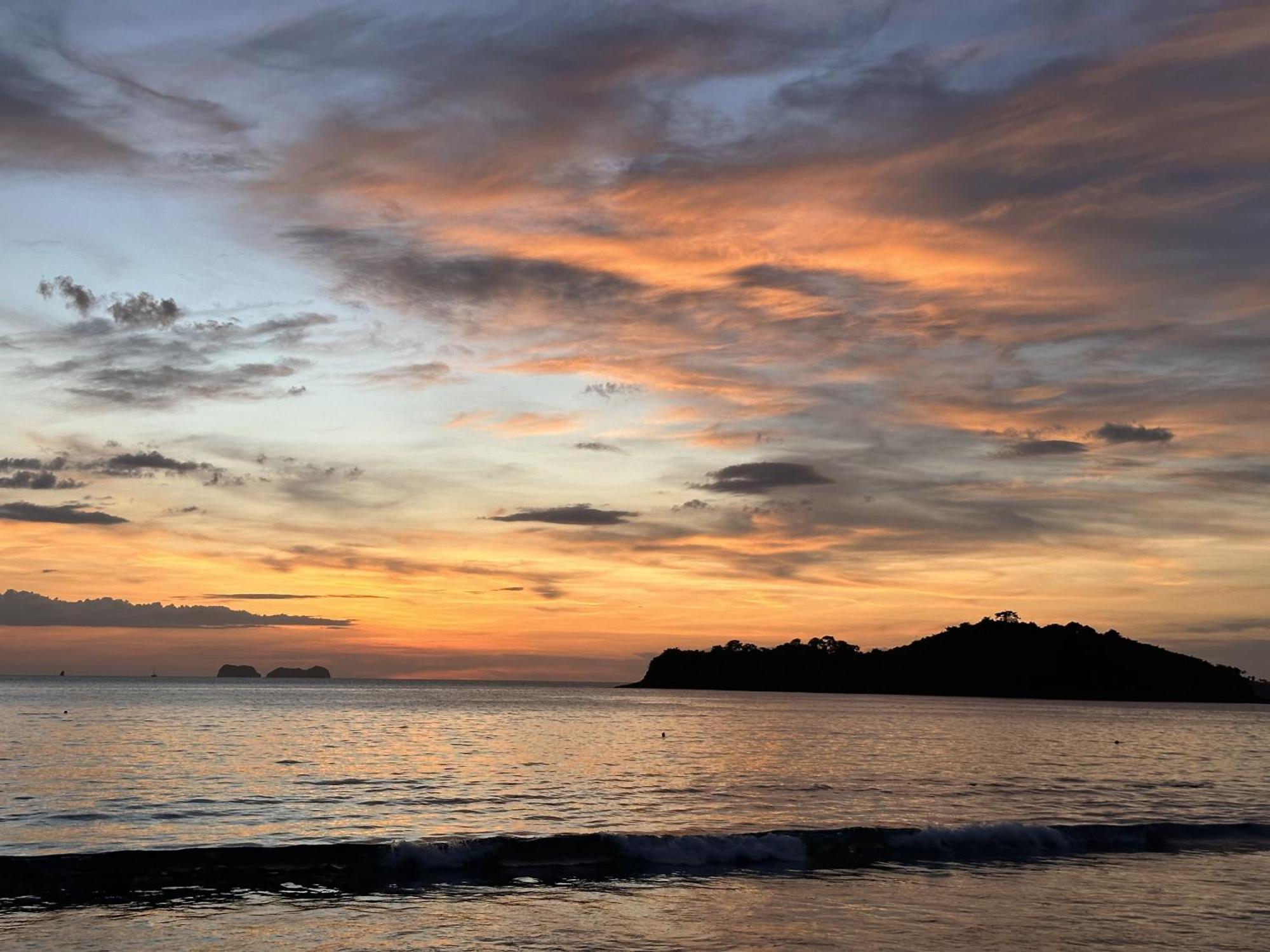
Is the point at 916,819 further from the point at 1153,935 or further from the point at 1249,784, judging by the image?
the point at 1249,784

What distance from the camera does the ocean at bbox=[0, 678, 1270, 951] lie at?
88.3 feet

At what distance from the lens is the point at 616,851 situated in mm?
38094

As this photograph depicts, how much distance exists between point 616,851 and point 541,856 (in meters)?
2.72

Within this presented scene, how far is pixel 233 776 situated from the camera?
6344cm

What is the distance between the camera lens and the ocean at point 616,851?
88.3 ft

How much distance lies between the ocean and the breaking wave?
4.6 inches

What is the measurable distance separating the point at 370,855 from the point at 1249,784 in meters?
62.6

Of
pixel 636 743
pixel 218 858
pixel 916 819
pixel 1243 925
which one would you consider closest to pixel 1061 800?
pixel 916 819

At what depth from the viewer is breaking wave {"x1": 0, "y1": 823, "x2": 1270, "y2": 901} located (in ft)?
108

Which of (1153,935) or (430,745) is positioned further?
(430,745)

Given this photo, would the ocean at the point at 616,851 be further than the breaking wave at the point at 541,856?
No

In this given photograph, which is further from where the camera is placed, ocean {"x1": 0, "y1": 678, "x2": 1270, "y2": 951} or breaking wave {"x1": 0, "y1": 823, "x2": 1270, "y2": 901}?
breaking wave {"x1": 0, "y1": 823, "x2": 1270, "y2": 901}

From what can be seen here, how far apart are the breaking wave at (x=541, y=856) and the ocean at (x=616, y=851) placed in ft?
0.38

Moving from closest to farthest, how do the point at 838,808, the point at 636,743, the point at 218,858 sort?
the point at 218,858
the point at 838,808
the point at 636,743
